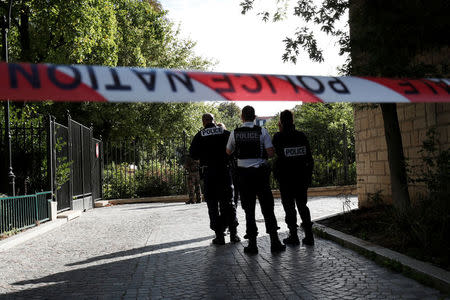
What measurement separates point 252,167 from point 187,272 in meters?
1.63

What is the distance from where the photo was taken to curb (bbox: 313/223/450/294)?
4.10 metres

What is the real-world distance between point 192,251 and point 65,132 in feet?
25.7

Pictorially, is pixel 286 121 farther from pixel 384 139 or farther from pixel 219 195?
pixel 384 139

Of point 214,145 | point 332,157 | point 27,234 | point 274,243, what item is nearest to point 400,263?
point 274,243

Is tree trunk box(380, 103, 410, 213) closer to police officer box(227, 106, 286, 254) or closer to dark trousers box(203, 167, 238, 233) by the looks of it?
police officer box(227, 106, 286, 254)

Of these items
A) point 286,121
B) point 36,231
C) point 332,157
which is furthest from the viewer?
point 332,157

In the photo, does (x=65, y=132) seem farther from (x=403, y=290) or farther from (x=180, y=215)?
(x=403, y=290)

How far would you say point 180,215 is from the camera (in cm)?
1175

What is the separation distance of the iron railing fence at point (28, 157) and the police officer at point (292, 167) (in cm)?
761

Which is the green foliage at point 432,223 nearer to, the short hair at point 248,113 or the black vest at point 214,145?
the short hair at point 248,113

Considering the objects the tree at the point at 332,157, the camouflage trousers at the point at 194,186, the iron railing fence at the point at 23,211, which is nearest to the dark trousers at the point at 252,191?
the iron railing fence at the point at 23,211

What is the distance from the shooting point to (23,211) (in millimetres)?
9195

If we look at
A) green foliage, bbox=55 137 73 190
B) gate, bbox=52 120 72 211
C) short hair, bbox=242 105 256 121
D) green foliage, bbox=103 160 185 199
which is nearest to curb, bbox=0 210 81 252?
gate, bbox=52 120 72 211

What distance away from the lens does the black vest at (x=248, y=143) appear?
5.93 meters
